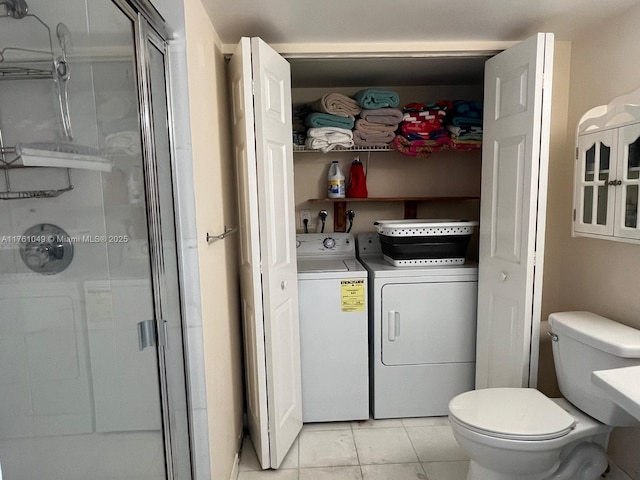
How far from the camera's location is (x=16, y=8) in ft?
3.30

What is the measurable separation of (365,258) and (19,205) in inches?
76.4

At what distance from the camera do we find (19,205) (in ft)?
3.43

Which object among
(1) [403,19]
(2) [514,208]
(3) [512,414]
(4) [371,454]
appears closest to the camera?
(3) [512,414]

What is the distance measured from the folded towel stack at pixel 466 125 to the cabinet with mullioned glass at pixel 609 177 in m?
0.73

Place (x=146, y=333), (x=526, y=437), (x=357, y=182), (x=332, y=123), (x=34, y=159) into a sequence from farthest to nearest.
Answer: (x=357, y=182) < (x=332, y=123) < (x=526, y=437) < (x=146, y=333) < (x=34, y=159)

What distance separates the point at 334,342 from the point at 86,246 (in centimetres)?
138

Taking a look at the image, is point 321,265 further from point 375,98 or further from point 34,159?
point 34,159

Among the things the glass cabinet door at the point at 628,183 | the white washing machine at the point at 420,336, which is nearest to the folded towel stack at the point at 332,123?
the white washing machine at the point at 420,336

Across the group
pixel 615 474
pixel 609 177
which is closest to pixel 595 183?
pixel 609 177

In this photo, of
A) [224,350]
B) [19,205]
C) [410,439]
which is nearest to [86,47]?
[19,205]

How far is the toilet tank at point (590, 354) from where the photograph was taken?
4.80 feet

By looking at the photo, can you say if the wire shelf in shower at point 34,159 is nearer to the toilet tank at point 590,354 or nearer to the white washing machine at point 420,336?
the white washing machine at point 420,336

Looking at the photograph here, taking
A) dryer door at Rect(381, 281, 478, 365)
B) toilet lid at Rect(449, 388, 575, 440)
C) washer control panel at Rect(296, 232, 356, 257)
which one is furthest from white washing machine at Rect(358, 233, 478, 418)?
toilet lid at Rect(449, 388, 575, 440)

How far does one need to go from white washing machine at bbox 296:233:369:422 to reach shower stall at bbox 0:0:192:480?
0.89 metres
